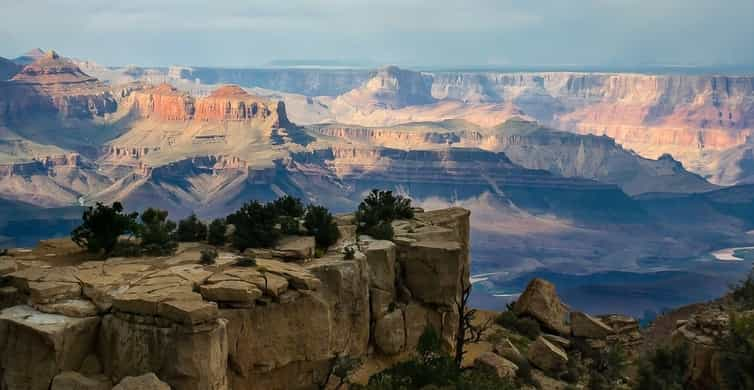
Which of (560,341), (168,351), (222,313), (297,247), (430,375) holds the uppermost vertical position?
(297,247)

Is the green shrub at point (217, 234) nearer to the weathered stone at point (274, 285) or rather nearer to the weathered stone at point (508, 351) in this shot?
the weathered stone at point (274, 285)

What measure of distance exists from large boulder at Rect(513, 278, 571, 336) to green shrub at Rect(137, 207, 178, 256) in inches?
577

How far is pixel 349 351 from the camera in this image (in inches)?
1117

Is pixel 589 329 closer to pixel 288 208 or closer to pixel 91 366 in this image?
pixel 288 208

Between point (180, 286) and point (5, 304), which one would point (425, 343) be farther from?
point (5, 304)

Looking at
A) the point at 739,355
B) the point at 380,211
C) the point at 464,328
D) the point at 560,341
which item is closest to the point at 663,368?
the point at 739,355

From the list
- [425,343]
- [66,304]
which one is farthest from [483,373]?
[66,304]

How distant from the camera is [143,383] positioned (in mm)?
21375

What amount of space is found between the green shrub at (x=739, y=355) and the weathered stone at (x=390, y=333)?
9.58m

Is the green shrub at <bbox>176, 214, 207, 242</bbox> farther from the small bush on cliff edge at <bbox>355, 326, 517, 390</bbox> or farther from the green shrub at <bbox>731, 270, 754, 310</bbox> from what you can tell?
the green shrub at <bbox>731, 270, 754, 310</bbox>

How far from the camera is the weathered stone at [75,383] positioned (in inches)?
879

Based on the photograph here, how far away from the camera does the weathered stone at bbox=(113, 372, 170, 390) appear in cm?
2122

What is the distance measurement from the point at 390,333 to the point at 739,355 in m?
10.2

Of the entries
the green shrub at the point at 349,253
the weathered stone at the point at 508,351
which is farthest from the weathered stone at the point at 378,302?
the weathered stone at the point at 508,351
